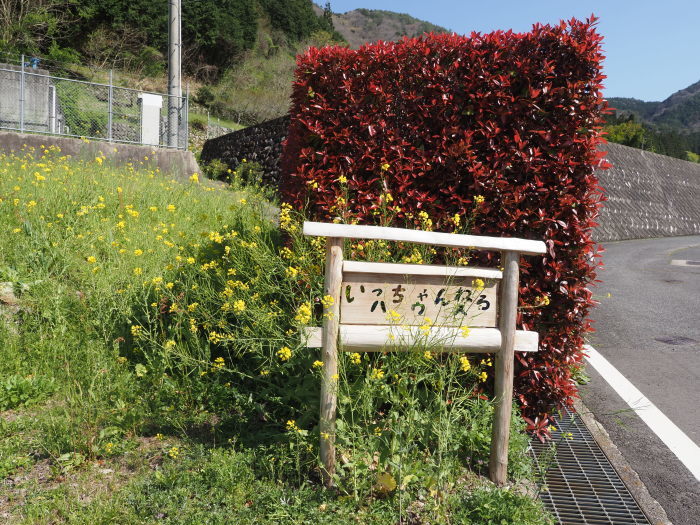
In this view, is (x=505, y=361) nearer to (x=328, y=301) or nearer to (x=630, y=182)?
(x=328, y=301)

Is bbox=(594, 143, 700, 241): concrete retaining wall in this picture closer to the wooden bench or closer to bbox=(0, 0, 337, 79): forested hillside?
the wooden bench

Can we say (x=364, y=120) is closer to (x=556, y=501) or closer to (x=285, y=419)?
(x=285, y=419)

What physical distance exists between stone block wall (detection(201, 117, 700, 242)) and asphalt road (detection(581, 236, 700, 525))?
32.4 feet

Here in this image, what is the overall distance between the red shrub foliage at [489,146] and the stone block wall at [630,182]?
39.5 feet

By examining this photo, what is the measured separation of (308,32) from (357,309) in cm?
5797


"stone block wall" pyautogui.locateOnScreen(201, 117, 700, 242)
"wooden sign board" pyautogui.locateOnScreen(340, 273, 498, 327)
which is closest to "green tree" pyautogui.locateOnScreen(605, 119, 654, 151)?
"stone block wall" pyautogui.locateOnScreen(201, 117, 700, 242)

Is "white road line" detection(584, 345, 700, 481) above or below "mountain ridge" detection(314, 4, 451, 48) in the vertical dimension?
below

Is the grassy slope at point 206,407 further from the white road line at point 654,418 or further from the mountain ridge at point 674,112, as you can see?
the mountain ridge at point 674,112

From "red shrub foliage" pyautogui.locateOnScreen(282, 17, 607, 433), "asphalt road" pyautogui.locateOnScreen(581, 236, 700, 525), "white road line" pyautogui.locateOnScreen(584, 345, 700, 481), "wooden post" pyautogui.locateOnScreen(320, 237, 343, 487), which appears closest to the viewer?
"wooden post" pyautogui.locateOnScreen(320, 237, 343, 487)

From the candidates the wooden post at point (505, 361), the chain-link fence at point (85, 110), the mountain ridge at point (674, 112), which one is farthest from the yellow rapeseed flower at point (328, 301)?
the mountain ridge at point (674, 112)

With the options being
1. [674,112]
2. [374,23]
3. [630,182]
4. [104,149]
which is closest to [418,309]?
[104,149]

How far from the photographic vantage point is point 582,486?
10.8 ft

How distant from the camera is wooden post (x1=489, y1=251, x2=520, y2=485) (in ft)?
10.2

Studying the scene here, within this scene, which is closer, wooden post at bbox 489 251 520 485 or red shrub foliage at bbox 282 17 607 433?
wooden post at bbox 489 251 520 485
